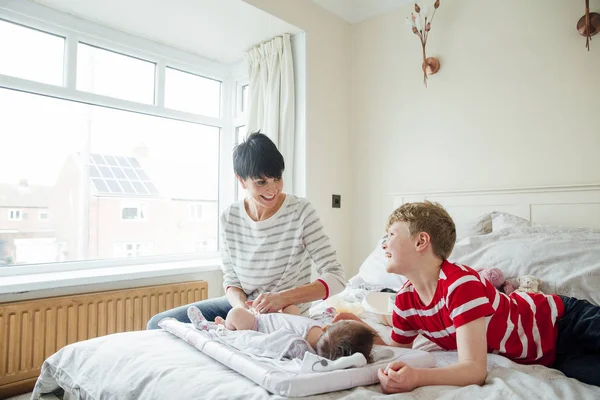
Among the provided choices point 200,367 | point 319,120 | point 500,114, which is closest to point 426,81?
point 500,114

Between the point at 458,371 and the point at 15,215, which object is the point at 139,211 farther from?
the point at 458,371

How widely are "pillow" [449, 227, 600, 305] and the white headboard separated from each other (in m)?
0.31

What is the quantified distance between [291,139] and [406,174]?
0.82 metres

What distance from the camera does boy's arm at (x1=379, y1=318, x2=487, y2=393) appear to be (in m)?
0.85

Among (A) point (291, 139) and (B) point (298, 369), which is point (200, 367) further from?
(A) point (291, 139)

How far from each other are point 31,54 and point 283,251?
6.77 ft

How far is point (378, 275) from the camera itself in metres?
2.04

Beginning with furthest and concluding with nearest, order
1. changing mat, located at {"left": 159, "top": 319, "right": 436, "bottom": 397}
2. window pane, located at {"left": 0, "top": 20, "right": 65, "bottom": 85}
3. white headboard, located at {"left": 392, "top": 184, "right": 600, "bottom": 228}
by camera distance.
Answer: window pane, located at {"left": 0, "top": 20, "right": 65, "bottom": 85}, white headboard, located at {"left": 392, "top": 184, "right": 600, "bottom": 228}, changing mat, located at {"left": 159, "top": 319, "right": 436, "bottom": 397}

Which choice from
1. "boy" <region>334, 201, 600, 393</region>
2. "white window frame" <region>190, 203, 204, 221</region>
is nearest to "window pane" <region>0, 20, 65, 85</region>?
"white window frame" <region>190, 203, 204, 221</region>

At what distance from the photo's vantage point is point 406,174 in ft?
9.10

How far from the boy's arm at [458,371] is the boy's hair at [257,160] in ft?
2.62

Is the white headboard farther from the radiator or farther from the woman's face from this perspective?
the radiator

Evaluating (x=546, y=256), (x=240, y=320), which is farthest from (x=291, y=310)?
(x=546, y=256)

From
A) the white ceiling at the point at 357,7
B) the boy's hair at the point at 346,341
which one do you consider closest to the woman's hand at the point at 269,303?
the boy's hair at the point at 346,341
